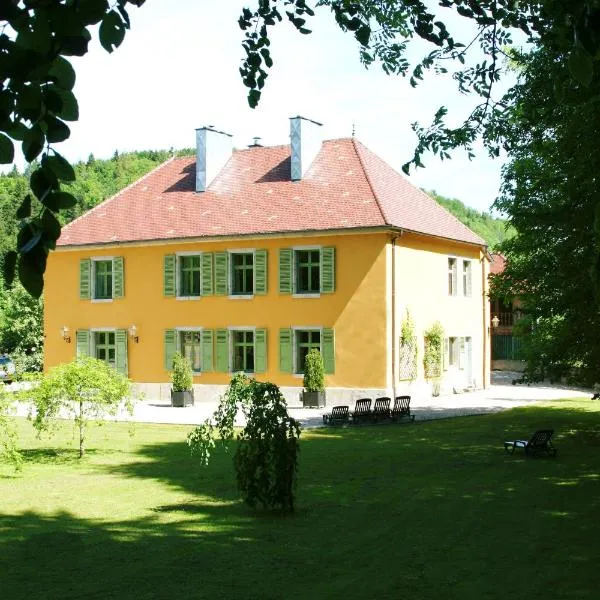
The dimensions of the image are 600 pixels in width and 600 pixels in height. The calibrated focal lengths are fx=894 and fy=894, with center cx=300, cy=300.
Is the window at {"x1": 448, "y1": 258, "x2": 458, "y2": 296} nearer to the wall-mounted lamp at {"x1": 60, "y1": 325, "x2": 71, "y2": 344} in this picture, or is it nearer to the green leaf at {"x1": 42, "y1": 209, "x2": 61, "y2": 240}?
the wall-mounted lamp at {"x1": 60, "y1": 325, "x2": 71, "y2": 344}

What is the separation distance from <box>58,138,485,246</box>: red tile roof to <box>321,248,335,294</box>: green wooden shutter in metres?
0.89

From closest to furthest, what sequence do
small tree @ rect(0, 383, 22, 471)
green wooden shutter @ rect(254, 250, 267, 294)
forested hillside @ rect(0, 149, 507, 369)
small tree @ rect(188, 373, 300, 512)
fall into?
small tree @ rect(188, 373, 300, 512) → small tree @ rect(0, 383, 22, 471) → green wooden shutter @ rect(254, 250, 267, 294) → forested hillside @ rect(0, 149, 507, 369)

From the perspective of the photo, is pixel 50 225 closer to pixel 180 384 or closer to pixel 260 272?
pixel 180 384

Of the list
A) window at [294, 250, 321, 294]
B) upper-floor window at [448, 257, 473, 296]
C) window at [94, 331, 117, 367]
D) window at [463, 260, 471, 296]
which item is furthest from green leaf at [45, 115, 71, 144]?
window at [463, 260, 471, 296]

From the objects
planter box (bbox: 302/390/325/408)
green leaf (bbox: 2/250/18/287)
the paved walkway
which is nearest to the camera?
green leaf (bbox: 2/250/18/287)

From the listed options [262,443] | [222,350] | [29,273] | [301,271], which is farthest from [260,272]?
[29,273]

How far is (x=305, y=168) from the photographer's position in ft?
108

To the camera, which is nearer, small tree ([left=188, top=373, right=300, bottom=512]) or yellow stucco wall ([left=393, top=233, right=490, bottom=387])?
small tree ([left=188, top=373, right=300, bottom=512])

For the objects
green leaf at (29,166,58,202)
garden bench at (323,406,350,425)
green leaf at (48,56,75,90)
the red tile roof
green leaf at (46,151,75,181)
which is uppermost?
the red tile roof

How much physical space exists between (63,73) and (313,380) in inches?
1040

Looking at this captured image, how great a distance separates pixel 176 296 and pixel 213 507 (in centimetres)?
2045

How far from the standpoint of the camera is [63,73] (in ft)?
7.68

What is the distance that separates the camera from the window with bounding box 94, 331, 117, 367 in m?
33.9

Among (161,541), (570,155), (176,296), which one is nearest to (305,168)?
(176,296)
